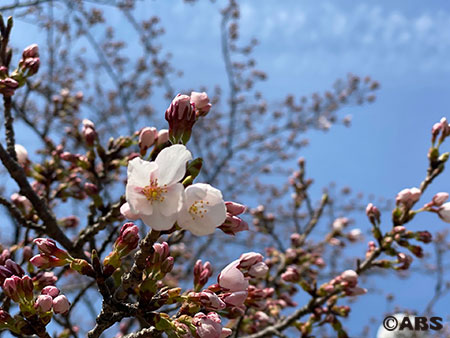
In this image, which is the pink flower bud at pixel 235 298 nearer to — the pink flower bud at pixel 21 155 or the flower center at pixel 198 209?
the flower center at pixel 198 209

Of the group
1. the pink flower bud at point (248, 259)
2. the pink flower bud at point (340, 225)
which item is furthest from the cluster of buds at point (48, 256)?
the pink flower bud at point (340, 225)

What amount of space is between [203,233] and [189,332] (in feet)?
1.14

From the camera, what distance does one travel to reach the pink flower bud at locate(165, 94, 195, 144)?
131cm

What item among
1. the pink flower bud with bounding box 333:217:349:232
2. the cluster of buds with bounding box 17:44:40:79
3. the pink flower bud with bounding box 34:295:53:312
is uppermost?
the pink flower bud with bounding box 333:217:349:232

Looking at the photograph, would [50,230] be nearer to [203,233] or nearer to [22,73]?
[22,73]

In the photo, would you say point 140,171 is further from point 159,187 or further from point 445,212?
point 445,212

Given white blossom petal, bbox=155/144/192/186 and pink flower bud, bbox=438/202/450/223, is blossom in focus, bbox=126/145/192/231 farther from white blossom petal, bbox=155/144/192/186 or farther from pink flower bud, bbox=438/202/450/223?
pink flower bud, bbox=438/202/450/223

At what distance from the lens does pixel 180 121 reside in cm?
131

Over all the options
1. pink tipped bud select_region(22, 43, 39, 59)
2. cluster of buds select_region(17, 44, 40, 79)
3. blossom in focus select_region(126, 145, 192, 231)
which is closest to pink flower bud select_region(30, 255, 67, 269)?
blossom in focus select_region(126, 145, 192, 231)

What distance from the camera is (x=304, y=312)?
2.57 meters

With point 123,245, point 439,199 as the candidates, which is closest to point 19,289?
point 123,245

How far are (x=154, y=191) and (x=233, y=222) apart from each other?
0.94ft

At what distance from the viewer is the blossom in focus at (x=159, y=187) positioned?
1.11 meters

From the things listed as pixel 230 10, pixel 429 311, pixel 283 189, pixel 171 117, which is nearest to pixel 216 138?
pixel 283 189
